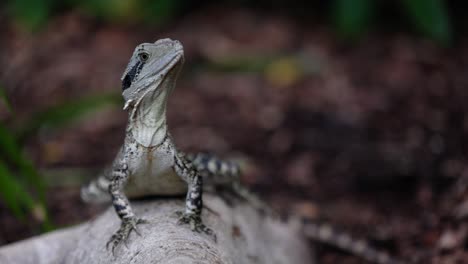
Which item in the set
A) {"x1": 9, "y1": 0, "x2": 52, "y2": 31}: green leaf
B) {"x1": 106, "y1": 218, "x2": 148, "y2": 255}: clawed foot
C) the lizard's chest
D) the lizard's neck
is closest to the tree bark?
{"x1": 106, "y1": 218, "x2": 148, "y2": 255}: clawed foot

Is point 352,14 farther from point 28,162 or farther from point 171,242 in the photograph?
point 171,242

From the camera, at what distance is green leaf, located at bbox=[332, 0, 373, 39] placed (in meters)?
10.1

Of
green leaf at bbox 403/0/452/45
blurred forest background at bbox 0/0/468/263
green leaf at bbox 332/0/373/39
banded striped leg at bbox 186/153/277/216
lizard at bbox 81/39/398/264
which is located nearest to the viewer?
lizard at bbox 81/39/398/264

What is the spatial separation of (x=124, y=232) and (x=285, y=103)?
5.99m

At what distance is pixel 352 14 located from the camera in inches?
399

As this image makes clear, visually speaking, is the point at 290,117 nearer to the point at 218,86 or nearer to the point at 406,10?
the point at 218,86

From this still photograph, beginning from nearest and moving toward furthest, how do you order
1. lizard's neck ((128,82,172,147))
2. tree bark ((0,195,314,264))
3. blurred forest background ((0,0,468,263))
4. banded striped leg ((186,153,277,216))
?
1. tree bark ((0,195,314,264))
2. lizard's neck ((128,82,172,147))
3. banded striped leg ((186,153,277,216))
4. blurred forest background ((0,0,468,263))

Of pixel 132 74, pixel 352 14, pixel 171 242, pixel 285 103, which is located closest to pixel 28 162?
pixel 132 74

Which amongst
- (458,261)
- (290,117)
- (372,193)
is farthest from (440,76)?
(458,261)

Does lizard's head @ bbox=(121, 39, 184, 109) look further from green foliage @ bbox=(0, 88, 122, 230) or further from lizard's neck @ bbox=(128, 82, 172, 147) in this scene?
green foliage @ bbox=(0, 88, 122, 230)

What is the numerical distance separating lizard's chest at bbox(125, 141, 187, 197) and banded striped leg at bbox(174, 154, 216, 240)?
0.22 ft

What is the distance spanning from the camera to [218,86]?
35.7 ft

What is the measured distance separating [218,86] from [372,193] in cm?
344

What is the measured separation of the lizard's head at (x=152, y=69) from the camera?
4.50m
